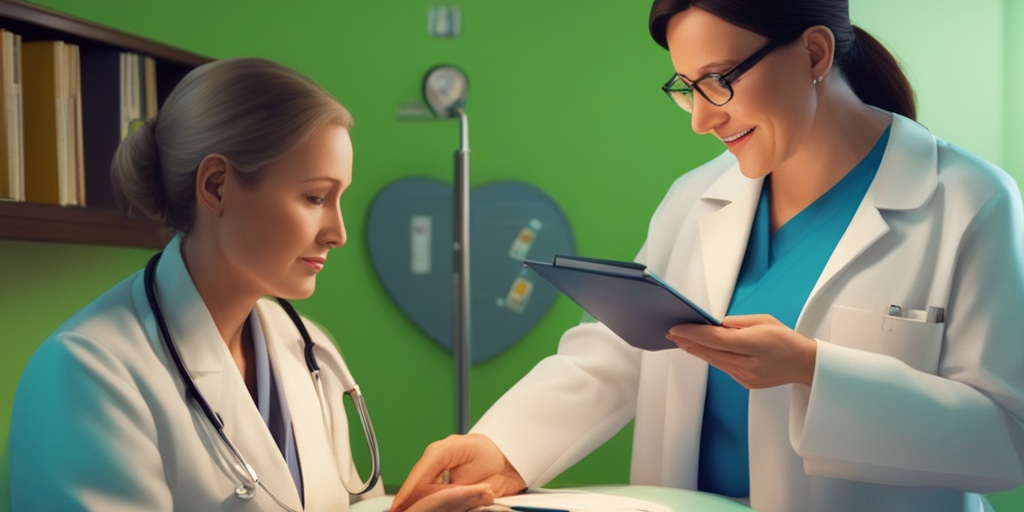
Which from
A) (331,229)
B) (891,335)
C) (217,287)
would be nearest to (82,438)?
(217,287)

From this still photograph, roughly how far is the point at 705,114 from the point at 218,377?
0.78 m

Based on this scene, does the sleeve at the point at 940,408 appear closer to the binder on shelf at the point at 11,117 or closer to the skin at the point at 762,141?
the skin at the point at 762,141

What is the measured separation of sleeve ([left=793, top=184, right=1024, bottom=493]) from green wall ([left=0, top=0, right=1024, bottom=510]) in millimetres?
1759

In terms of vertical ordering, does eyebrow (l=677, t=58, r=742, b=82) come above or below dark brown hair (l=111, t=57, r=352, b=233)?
above

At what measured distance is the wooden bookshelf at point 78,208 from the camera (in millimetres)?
1963

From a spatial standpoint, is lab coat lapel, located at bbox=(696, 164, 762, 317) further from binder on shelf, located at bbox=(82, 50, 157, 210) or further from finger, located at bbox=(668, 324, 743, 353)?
binder on shelf, located at bbox=(82, 50, 157, 210)

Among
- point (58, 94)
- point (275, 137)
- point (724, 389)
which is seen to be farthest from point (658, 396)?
point (58, 94)

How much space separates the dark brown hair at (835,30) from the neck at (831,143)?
0.06 m

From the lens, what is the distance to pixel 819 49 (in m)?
1.46

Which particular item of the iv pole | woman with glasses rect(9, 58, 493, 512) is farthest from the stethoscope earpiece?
the iv pole

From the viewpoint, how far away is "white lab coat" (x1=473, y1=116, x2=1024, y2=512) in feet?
4.34

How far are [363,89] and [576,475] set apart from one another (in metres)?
1.39

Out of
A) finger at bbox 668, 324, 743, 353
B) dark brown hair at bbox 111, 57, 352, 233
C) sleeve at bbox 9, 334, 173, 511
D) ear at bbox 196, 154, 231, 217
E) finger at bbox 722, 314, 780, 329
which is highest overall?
dark brown hair at bbox 111, 57, 352, 233

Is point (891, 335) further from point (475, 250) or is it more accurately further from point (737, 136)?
point (475, 250)
